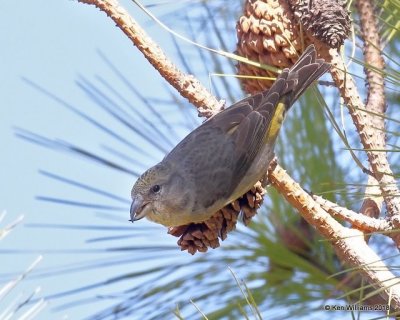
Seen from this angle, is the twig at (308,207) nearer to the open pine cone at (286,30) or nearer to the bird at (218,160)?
the open pine cone at (286,30)

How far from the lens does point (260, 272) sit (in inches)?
87.5

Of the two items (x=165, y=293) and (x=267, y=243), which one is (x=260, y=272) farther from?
(x=165, y=293)

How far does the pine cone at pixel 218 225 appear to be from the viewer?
1.65 m

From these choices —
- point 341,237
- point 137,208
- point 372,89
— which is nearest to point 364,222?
point 341,237

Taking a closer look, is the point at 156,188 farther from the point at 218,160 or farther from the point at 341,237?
the point at 341,237

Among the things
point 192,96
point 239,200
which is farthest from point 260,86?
point 192,96

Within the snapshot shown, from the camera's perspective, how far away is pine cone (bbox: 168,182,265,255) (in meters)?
1.65

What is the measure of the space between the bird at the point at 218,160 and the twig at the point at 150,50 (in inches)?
9.8

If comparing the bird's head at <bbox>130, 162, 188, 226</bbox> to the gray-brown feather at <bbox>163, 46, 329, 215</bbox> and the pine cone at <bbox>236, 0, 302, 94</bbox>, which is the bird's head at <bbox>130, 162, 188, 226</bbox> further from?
the pine cone at <bbox>236, 0, 302, 94</bbox>

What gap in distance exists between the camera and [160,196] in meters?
2.06

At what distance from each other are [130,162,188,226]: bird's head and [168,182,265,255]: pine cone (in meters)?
0.14

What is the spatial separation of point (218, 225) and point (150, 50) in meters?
0.42

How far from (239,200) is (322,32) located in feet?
1.41

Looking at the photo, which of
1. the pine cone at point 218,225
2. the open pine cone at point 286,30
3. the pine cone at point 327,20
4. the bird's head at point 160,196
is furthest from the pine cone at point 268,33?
the bird's head at point 160,196
